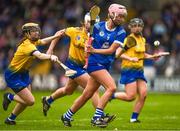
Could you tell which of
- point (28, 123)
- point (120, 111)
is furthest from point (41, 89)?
point (28, 123)

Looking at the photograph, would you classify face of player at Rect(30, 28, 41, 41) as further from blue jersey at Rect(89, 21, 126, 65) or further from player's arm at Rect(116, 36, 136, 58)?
player's arm at Rect(116, 36, 136, 58)

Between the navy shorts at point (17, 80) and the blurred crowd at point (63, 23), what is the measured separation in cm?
1367

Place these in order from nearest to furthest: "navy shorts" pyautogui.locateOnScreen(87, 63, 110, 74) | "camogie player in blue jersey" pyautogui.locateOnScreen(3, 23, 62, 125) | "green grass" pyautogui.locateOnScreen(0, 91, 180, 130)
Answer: "navy shorts" pyautogui.locateOnScreen(87, 63, 110, 74) → "green grass" pyautogui.locateOnScreen(0, 91, 180, 130) → "camogie player in blue jersey" pyautogui.locateOnScreen(3, 23, 62, 125)

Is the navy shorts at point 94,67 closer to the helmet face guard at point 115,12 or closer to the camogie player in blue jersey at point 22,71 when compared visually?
the helmet face guard at point 115,12

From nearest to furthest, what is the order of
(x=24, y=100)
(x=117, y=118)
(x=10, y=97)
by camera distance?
(x=24, y=100), (x=10, y=97), (x=117, y=118)

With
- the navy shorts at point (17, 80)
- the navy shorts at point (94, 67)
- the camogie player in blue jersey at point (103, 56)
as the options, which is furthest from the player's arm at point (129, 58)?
the navy shorts at point (17, 80)

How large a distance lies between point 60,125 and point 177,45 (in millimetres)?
15610

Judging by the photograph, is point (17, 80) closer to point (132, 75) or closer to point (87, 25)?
point (87, 25)

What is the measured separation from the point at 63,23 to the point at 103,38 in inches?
680

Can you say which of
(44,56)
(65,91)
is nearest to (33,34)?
(44,56)

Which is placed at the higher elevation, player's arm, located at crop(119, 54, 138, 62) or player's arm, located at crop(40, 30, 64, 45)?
player's arm, located at crop(40, 30, 64, 45)

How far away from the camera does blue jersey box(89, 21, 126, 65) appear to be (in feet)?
56.5

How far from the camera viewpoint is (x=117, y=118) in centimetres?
2020

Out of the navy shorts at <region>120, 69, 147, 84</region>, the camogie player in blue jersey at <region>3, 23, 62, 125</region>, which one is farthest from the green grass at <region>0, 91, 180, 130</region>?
the navy shorts at <region>120, 69, 147, 84</region>
